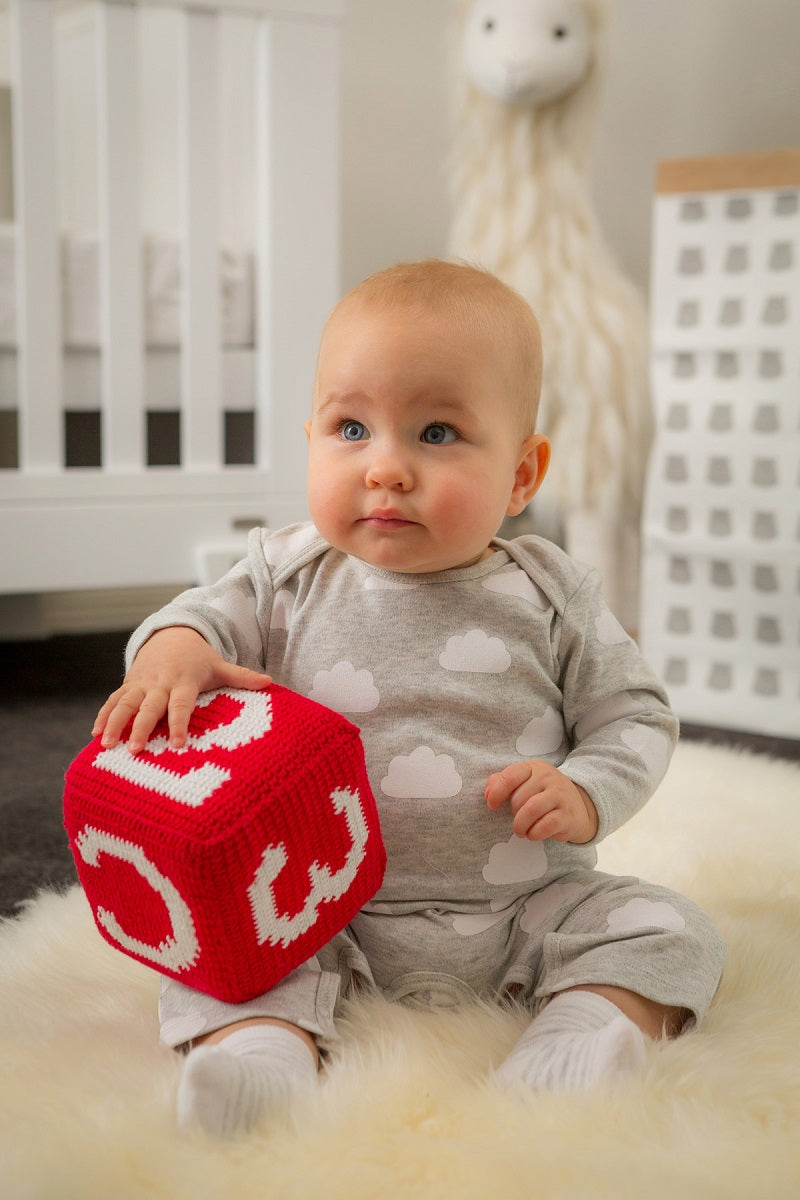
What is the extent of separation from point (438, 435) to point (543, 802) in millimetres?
220

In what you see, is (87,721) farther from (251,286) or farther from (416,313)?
(416,313)

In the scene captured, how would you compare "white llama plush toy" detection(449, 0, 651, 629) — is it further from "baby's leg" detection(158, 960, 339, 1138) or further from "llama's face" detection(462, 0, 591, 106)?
"baby's leg" detection(158, 960, 339, 1138)

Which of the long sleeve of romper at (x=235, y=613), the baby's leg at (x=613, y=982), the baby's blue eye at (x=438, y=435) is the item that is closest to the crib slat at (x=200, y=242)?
the long sleeve of romper at (x=235, y=613)

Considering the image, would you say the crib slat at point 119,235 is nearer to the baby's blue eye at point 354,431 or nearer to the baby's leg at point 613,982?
the baby's blue eye at point 354,431

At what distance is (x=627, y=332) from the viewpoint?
5.34 ft

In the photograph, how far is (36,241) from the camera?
138cm

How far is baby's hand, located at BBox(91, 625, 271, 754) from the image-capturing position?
0.64 m

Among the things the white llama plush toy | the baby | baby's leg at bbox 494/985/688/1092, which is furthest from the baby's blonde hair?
the white llama plush toy

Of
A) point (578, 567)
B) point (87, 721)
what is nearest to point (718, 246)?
point (578, 567)

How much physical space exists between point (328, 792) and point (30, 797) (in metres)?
0.66

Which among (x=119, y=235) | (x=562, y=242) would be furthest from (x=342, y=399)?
(x=562, y=242)

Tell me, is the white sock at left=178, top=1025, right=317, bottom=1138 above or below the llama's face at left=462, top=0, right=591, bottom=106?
below

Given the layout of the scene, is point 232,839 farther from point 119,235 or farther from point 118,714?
point 119,235

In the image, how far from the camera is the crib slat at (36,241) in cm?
134
